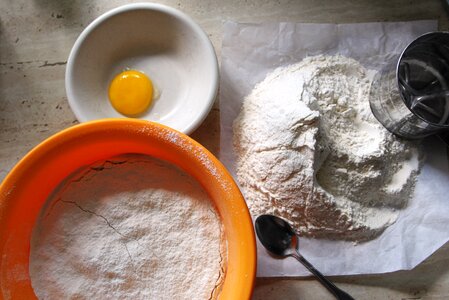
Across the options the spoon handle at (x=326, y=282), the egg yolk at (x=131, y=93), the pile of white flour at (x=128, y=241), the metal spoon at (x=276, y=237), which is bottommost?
the spoon handle at (x=326, y=282)

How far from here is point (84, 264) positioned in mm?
878

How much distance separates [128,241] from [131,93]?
413 millimetres

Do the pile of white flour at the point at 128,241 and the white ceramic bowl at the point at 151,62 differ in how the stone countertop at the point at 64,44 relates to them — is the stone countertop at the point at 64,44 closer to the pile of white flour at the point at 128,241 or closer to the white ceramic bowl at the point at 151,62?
the white ceramic bowl at the point at 151,62

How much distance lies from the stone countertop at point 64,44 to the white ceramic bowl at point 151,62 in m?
0.10

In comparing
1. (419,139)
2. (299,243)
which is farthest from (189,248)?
(419,139)

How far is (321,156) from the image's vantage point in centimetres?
101

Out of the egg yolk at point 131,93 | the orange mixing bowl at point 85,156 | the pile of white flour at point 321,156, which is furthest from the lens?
the egg yolk at point 131,93

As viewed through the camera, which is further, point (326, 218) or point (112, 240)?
point (326, 218)

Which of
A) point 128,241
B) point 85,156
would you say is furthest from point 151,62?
point 128,241

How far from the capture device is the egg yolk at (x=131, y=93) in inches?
43.4

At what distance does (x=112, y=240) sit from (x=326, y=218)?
0.52 m

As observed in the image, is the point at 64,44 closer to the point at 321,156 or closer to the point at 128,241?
the point at 128,241

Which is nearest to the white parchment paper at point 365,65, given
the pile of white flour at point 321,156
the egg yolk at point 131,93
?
the pile of white flour at point 321,156

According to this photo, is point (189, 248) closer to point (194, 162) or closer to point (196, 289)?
point (196, 289)
